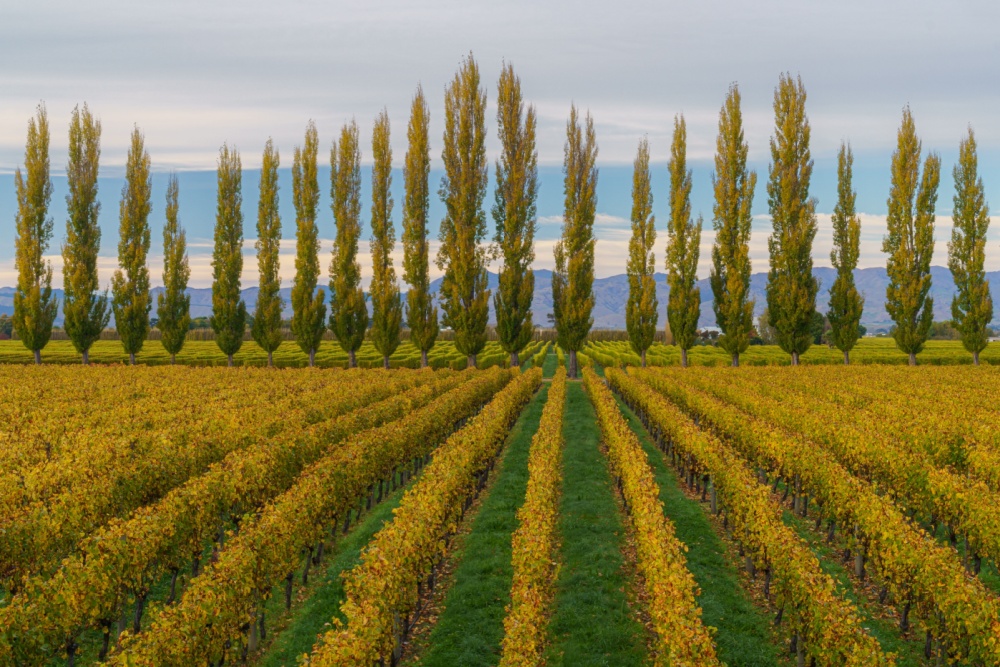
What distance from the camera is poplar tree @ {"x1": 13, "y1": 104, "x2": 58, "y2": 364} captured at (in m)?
52.0

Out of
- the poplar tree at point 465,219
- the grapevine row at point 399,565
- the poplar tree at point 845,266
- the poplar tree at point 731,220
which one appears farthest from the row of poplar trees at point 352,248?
the grapevine row at point 399,565

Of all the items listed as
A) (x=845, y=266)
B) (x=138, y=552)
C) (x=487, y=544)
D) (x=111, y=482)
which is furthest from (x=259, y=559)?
(x=845, y=266)

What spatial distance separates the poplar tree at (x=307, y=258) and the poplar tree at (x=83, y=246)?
15.9 metres

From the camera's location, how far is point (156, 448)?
15828 millimetres

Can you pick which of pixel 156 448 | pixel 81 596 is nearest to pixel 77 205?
pixel 156 448

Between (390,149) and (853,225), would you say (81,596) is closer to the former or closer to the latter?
(390,149)

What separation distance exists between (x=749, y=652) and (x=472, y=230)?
41.6 m

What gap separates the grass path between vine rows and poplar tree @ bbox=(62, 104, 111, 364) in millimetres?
47185

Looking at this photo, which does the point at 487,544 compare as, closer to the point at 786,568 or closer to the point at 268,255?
the point at 786,568

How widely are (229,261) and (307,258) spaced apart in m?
7.73

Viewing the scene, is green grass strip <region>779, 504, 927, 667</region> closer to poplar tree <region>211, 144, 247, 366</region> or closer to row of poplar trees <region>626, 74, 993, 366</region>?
row of poplar trees <region>626, 74, 993, 366</region>

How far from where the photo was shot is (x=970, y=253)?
54844mm

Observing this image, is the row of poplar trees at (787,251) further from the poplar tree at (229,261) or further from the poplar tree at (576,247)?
the poplar tree at (229,261)

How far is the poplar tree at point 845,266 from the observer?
54250 millimetres
